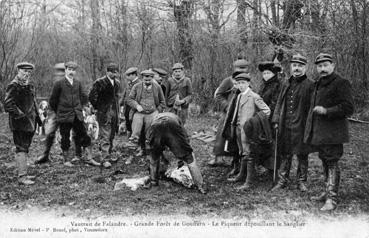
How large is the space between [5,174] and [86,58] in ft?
31.0

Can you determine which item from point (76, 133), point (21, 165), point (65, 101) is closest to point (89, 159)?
point (76, 133)

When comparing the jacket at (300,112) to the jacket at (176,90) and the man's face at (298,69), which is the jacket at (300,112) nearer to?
the man's face at (298,69)

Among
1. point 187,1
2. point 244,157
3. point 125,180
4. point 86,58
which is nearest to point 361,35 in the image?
point 187,1

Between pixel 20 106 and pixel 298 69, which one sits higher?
pixel 298 69

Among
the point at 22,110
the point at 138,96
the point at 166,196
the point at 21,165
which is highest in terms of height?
the point at 138,96

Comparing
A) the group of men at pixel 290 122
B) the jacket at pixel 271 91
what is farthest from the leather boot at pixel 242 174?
the jacket at pixel 271 91

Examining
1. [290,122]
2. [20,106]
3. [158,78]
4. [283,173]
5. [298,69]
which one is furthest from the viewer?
[158,78]

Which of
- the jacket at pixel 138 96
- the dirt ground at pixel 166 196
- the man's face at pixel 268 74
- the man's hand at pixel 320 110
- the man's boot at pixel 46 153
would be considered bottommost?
the dirt ground at pixel 166 196

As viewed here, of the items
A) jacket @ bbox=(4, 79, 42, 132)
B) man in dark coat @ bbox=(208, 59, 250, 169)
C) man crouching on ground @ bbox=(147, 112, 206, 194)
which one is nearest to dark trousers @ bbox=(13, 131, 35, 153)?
jacket @ bbox=(4, 79, 42, 132)

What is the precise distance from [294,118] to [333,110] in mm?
778

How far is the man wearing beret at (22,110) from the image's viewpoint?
6035 mm

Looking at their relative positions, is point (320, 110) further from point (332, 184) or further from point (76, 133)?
point (76, 133)

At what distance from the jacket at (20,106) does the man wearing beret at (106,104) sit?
1276mm

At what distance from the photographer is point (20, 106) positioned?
20.2 ft
